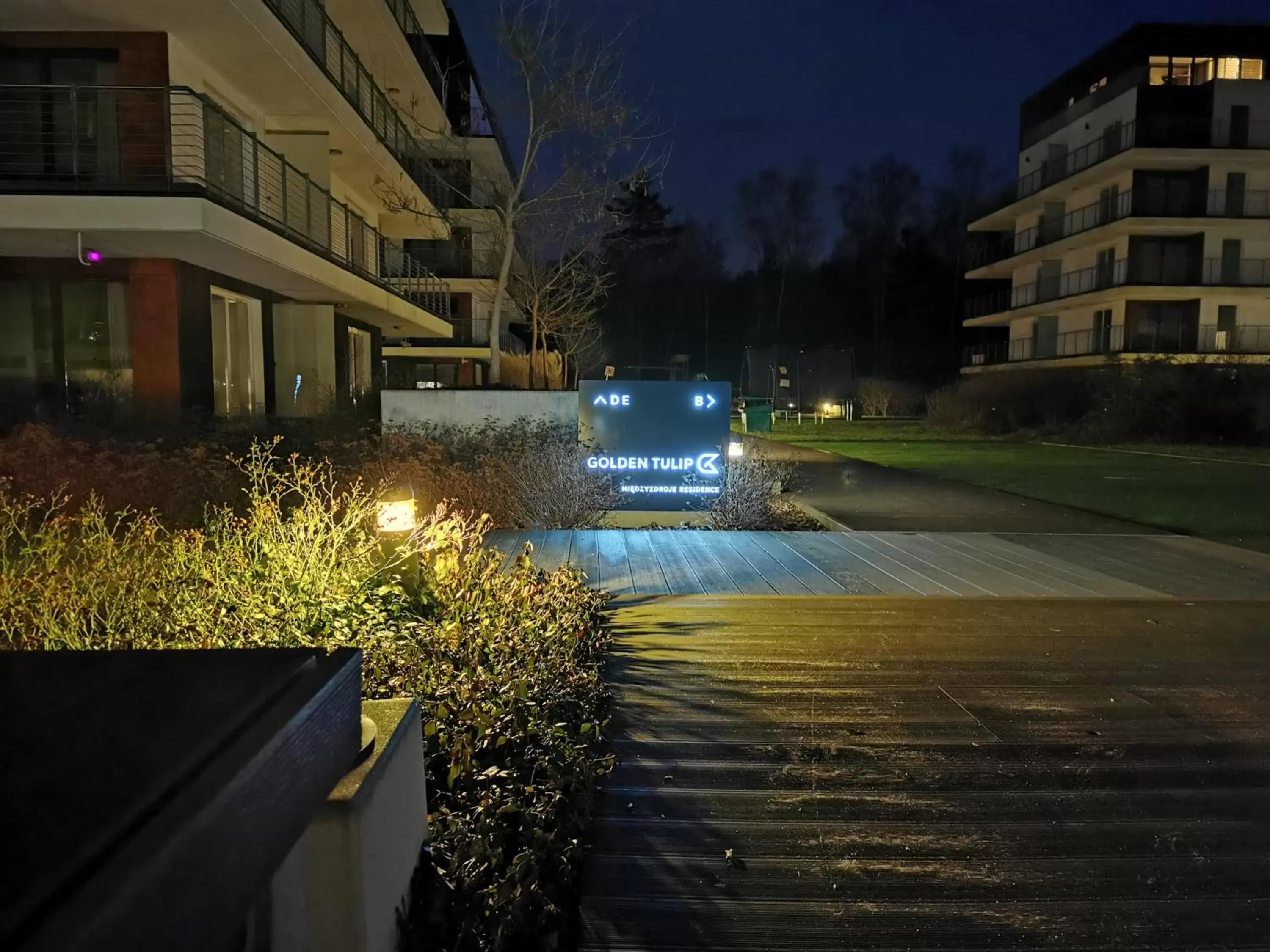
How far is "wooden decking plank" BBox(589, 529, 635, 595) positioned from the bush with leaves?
990 millimetres

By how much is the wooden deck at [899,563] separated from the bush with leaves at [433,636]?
1734mm

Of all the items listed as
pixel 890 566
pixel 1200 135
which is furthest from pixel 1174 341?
pixel 890 566

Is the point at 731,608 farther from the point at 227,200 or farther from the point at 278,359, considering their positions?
the point at 278,359

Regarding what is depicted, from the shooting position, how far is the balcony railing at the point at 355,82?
599 inches

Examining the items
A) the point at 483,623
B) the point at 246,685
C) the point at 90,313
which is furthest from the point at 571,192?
the point at 246,685

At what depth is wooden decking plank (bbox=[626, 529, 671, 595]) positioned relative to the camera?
21.8 ft

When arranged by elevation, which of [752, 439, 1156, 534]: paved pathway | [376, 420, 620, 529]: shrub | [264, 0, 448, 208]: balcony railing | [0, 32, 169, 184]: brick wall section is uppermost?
[264, 0, 448, 208]: balcony railing

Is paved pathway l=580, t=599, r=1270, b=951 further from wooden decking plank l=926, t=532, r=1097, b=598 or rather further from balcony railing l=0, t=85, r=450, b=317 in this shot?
balcony railing l=0, t=85, r=450, b=317

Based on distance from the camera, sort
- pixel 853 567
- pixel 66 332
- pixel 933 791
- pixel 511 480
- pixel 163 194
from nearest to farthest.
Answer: pixel 933 791, pixel 853 567, pixel 511 480, pixel 163 194, pixel 66 332

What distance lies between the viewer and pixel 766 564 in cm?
758

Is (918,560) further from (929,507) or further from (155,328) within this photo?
(155,328)

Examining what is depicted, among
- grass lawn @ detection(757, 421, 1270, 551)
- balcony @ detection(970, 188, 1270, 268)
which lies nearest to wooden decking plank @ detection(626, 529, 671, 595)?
grass lawn @ detection(757, 421, 1270, 551)

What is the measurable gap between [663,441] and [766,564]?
3.77 metres

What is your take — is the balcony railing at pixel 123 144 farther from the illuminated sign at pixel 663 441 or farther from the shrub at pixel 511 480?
the illuminated sign at pixel 663 441
